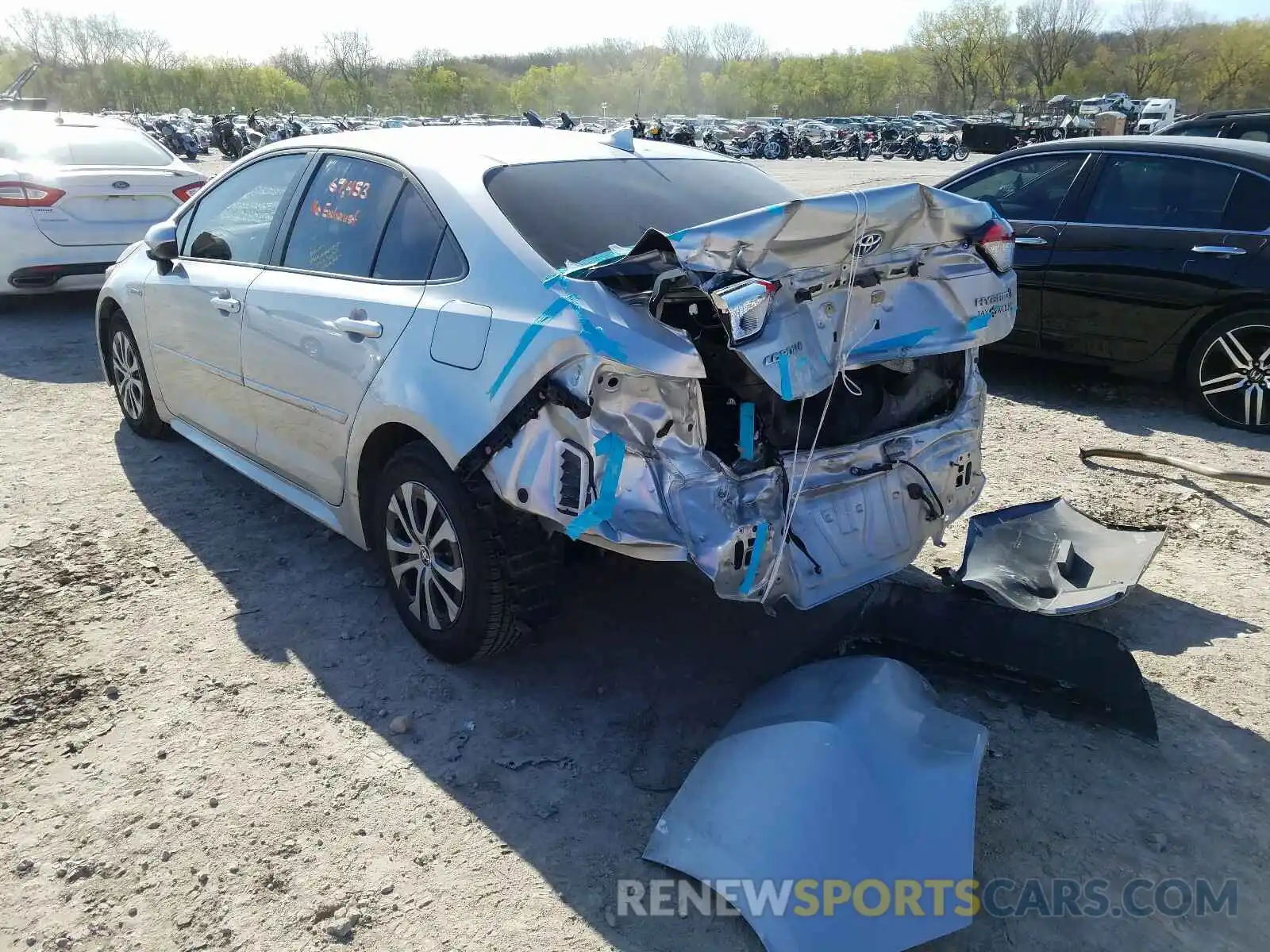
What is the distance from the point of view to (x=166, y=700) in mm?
3186

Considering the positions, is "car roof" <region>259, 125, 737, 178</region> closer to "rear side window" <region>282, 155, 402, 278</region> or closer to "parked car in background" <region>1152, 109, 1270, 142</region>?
"rear side window" <region>282, 155, 402, 278</region>

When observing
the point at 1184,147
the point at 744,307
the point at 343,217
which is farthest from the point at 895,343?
the point at 1184,147

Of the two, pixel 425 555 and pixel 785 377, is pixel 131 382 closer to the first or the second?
pixel 425 555

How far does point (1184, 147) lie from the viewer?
5895mm

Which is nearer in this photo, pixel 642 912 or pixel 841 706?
pixel 642 912

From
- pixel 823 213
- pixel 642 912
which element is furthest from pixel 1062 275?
pixel 642 912

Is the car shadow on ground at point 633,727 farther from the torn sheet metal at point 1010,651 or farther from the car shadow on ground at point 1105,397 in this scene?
the car shadow on ground at point 1105,397

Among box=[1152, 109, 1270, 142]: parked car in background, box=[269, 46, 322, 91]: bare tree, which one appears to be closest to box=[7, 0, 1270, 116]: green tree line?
box=[269, 46, 322, 91]: bare tree

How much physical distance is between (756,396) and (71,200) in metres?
7.33

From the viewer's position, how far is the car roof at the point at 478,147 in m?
3.37

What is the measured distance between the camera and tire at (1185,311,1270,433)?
5.51m

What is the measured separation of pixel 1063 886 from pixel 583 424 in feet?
5.64

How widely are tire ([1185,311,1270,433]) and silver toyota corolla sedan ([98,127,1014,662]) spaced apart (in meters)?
3.11

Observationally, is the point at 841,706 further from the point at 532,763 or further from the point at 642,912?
the point at 532,763
